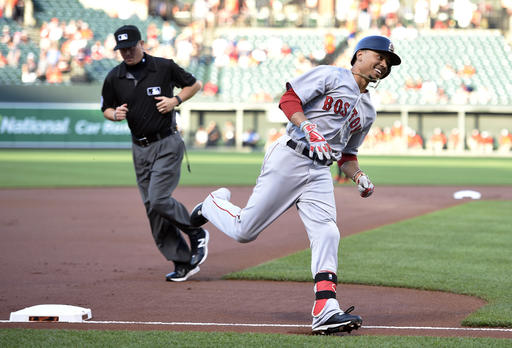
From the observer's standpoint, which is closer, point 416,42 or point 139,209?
point 139,209

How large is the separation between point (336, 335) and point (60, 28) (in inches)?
1451

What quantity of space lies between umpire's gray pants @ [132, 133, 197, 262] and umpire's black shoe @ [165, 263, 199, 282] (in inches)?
2.9

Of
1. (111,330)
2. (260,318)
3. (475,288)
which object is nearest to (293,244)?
(475,288)

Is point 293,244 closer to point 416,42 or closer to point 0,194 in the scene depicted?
point 0,194

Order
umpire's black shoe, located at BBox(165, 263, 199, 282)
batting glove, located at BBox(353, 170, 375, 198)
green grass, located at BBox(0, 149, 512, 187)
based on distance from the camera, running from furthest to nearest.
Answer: green grass, located at BBox(0, 149, 512, 187), umpire's black shoe, located at BBox(165, 263, 199, 282), batting glove, located at BBox(353, 170, 375, 198)

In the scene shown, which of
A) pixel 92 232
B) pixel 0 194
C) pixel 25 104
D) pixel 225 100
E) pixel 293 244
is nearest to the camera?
pixel 293 244

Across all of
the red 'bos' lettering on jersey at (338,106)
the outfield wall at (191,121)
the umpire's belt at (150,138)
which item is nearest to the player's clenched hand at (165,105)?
the umpire's belt at (150,138)

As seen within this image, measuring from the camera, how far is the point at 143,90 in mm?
6918

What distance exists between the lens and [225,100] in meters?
39.2

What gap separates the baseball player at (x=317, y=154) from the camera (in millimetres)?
4992

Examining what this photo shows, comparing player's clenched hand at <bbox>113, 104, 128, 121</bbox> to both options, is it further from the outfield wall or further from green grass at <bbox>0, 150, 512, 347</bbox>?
the outfield wall

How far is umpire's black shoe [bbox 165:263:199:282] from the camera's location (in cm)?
707

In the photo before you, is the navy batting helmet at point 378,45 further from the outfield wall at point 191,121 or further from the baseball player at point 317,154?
the outfield wall at point 191,121

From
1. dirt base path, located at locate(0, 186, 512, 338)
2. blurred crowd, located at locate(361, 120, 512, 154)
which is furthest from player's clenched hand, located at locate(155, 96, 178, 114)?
blurred crowd, located at locate(361, 120, 512, 154)
